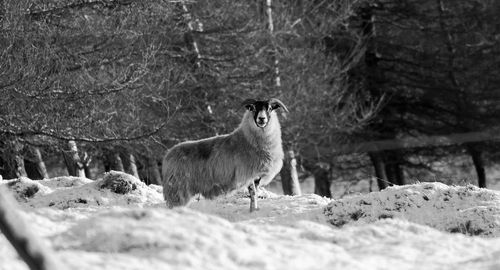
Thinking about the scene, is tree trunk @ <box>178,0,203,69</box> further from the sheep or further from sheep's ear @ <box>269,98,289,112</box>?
the sheep

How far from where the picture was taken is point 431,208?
40.7 ft

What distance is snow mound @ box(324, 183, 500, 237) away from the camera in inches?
462

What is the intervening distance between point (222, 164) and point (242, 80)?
1196 cm

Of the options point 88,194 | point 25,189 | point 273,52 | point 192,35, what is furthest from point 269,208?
point 273,52

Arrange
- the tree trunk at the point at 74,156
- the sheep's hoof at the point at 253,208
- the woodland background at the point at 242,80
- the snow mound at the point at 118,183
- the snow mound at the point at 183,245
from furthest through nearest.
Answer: the tree trunk at the point at 74,156
the woodland background at the point at 242,80
the snow mound at the point at 118,183
the sheep's hoof at the point at 253,208
the snow mound at the point at 183,245

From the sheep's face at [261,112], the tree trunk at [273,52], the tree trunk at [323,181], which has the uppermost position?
the tree trunk at [273,52]

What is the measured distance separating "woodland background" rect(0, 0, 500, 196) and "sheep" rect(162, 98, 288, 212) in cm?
250

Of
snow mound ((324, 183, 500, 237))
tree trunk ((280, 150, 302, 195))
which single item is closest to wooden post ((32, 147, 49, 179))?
tree trunk ((280, 150, 302, 195))

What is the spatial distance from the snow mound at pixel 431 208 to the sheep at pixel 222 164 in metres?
1.63

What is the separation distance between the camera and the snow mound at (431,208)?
11.7 meters

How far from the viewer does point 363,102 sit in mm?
31891

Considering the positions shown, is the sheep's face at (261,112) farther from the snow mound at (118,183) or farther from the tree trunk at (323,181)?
the tree trunk at (323,181)

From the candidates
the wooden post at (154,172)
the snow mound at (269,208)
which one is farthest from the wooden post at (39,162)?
the snow mound at (269,208)

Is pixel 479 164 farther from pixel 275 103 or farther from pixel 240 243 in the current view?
pixel 240 243
